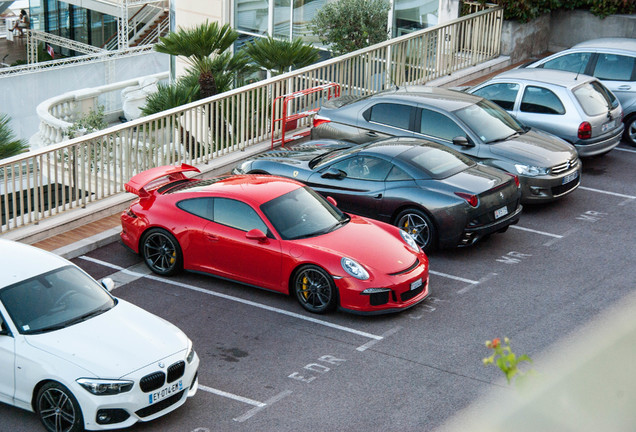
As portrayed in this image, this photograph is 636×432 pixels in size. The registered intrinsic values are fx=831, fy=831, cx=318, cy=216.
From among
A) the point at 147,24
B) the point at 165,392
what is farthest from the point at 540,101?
the point at 147,24

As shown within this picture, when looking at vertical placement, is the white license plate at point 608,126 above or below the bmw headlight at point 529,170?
above

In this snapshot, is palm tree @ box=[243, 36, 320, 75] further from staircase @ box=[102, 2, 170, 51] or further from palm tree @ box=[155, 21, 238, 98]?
staircase @ box=[102, 2, 170, 51]

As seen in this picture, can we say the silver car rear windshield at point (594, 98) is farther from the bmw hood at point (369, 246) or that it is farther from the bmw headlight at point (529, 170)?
the bmw hood at point (369, 246)

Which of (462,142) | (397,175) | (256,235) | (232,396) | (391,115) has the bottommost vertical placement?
(232,396)

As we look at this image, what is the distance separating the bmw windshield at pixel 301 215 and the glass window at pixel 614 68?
8521 mm

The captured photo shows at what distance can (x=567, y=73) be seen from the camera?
15328 millimetres

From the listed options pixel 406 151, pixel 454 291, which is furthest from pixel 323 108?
pixel 454 291

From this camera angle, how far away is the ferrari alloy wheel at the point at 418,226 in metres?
11.5

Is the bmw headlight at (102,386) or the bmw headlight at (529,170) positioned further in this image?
the bmw headlight at (529,170)

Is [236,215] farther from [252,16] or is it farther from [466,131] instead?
[252,16]

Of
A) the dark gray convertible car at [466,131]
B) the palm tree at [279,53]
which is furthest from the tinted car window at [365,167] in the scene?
the palm tree at [279,53]

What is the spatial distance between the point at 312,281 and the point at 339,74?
812cm

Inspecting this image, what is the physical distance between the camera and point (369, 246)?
32.4 feet

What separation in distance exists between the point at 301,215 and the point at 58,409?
4.18 metres
